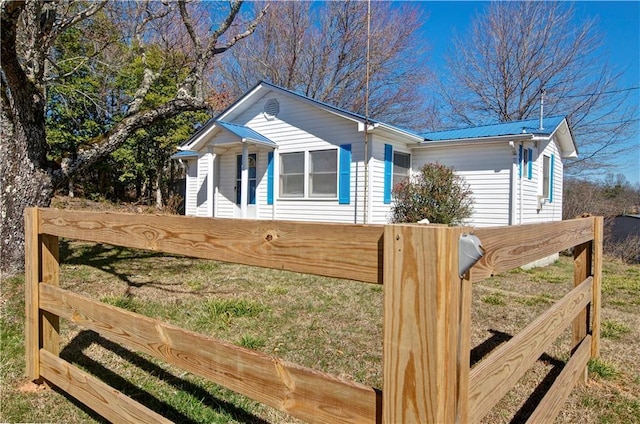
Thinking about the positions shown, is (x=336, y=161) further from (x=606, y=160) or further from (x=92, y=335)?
(x=606, y=160)

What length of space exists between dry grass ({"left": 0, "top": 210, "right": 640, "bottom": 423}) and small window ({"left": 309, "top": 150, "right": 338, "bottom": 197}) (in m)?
3.61

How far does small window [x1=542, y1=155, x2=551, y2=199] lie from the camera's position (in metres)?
9.88

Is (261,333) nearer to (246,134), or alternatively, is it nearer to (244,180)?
(244,180)

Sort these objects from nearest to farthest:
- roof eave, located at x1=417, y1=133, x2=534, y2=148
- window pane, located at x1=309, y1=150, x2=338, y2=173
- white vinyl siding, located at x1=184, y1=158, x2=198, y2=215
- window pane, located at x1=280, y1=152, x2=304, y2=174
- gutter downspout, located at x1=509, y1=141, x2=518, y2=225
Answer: roof eave, located at x1=417, y1=133, x2=534, y2=148 → gutter downspout, located at x1=509, y1=141, x2=518, y2=225 → window pane, located at x1=309, y1=150, x2=338, y2=173 → window pane, located at x1=280, y1=152, x2=304, y2=174 → white vinyl siding, located at x1=184, y1=158, x2=198, y2=215

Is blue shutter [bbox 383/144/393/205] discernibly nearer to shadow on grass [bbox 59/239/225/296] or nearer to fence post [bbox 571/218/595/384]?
shadow on grass [bbox 59/239/225/296]

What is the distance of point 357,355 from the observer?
9.89 ft

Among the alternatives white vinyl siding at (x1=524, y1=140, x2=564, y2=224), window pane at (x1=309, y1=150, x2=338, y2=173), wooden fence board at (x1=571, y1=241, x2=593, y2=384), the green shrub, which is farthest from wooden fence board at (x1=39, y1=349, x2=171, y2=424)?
white vinyl siding at (x1=524, y1=140, x2=564, y2=224)

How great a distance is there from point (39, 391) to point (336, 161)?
24.5 feet

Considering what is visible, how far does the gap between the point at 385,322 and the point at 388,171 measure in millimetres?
8171

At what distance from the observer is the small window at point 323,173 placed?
9.22 m

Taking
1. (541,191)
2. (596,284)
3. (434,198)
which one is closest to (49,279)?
(596,284)

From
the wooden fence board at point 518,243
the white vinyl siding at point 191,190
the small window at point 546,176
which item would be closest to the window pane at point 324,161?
the white vinyl siding at point 191,190

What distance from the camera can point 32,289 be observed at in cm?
237

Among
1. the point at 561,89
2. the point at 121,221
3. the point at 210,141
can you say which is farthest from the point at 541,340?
the point at 561,89
